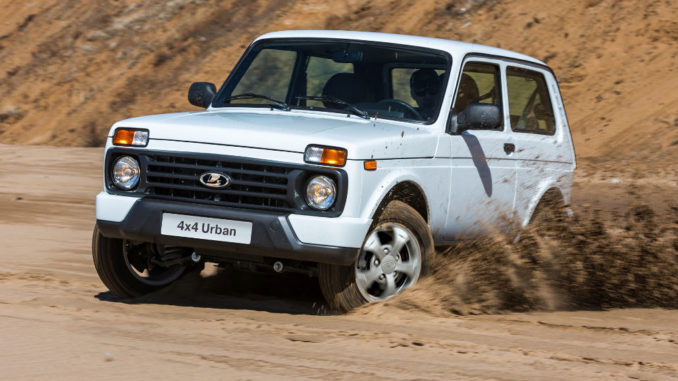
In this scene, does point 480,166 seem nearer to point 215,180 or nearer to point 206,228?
point 215,180

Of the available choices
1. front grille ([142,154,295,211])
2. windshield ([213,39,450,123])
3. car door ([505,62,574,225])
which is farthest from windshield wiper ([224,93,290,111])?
car door ([505,62,574,225])

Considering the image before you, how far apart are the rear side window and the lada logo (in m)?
2.53

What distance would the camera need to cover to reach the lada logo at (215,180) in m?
5.75

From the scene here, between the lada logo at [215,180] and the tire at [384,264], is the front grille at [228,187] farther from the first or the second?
the tire at [384,264]

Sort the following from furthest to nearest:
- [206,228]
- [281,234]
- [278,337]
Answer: [206,228] → [281,234] → [278,337]

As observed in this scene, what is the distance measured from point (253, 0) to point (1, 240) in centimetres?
1750

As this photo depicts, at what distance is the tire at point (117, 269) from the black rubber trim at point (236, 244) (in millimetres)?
393

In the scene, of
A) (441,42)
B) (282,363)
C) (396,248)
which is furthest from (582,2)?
(282,363)

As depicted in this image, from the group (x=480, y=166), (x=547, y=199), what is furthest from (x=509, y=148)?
(x=547, y=199)

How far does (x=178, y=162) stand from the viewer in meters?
5.86

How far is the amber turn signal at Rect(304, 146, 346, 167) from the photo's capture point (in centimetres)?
557

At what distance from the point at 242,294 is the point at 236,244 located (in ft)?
3.64

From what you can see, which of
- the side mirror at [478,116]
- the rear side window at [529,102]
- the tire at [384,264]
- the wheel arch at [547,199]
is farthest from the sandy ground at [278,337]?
the rear side window at [529,102]

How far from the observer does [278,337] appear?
16.9 feet
